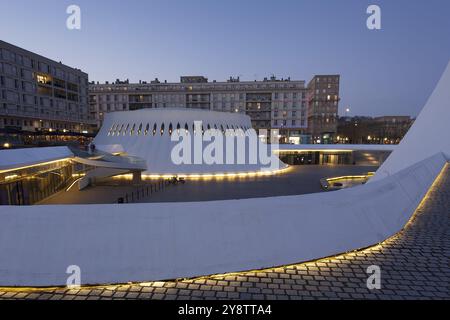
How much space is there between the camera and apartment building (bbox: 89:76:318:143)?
7912 centimetres

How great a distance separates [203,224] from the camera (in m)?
6.68

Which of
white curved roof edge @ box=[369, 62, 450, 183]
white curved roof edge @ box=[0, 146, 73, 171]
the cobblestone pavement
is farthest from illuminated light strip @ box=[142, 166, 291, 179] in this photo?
the cobblestone pavement

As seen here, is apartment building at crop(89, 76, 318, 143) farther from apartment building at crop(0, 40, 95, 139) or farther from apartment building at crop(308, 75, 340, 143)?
apartment building at crop(308, 75, 340, 143)

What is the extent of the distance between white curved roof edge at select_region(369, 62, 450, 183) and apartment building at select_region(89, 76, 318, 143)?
181 feet

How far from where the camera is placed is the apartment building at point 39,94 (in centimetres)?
5069

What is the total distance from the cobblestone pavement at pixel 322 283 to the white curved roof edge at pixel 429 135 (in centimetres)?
1404

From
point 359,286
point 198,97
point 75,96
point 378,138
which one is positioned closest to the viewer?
point 359,286

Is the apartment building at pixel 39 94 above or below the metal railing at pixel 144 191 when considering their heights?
above

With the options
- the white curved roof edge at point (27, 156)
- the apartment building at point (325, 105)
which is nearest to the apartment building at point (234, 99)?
the apartment building at point (325, 105)

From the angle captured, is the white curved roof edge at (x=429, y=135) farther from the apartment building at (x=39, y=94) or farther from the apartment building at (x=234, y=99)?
the apartment building at (x=234, y=99)

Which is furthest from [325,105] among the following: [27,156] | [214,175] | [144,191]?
[27,156]
